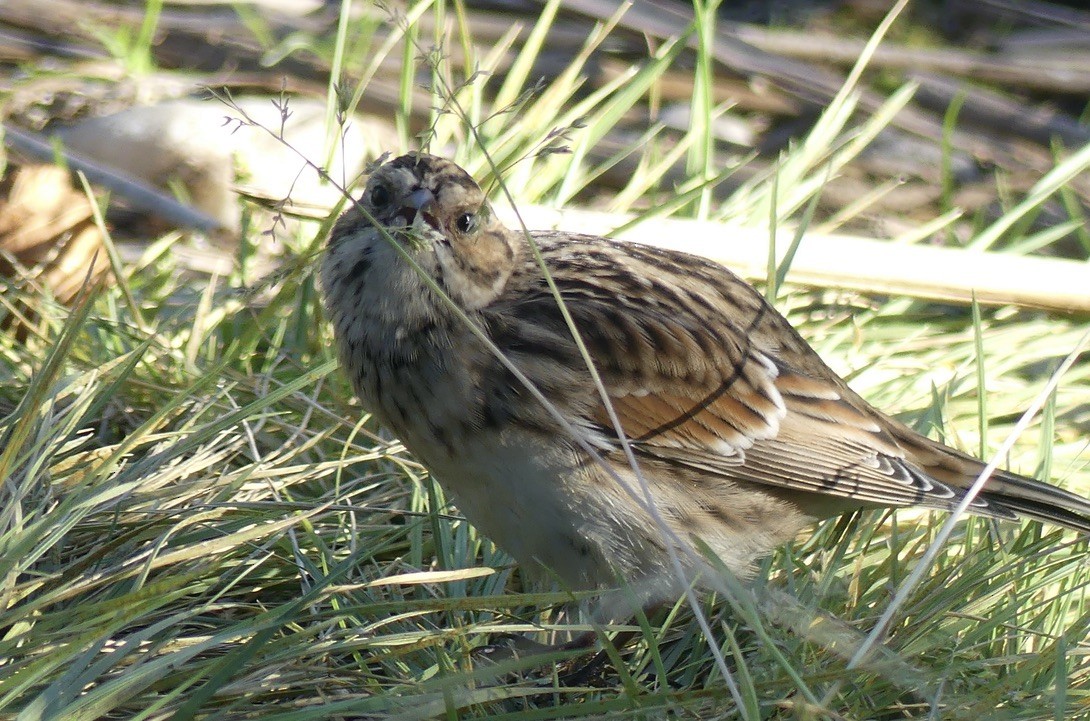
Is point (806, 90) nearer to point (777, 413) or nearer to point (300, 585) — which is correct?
point (777, 413)

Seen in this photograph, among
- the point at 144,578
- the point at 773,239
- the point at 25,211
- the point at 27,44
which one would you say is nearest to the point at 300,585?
the point at 144,578

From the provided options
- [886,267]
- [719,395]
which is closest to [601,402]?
[719,395]

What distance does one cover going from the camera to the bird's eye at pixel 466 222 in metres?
2.57

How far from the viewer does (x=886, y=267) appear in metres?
3.58

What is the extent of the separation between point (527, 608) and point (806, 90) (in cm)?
277

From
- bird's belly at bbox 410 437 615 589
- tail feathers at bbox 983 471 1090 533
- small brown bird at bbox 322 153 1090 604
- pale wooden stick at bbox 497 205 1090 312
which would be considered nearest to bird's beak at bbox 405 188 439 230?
small brown bird at bbox 322 153 1090 604

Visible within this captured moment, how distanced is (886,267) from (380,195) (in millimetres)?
1601

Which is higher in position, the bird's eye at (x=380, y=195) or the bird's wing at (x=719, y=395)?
the bird's eye at (x=380, y=195)

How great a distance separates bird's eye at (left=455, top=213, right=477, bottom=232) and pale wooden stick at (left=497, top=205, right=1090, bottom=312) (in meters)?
0.95

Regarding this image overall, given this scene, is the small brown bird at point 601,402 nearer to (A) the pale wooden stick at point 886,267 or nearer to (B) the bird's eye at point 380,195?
(B) the bird's eye at point 380,195

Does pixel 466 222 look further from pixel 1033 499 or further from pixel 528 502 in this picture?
pixel 1033 499

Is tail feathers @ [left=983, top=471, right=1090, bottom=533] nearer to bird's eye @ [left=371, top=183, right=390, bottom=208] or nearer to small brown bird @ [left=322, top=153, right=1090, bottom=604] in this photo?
small brown bird @ [left=322, top=153, right=1090, bottom=604]

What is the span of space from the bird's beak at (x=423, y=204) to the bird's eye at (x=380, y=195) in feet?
0.26

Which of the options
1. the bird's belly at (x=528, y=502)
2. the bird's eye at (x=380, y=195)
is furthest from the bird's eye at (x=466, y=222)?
the bird's belly at (x=528, y=502)
